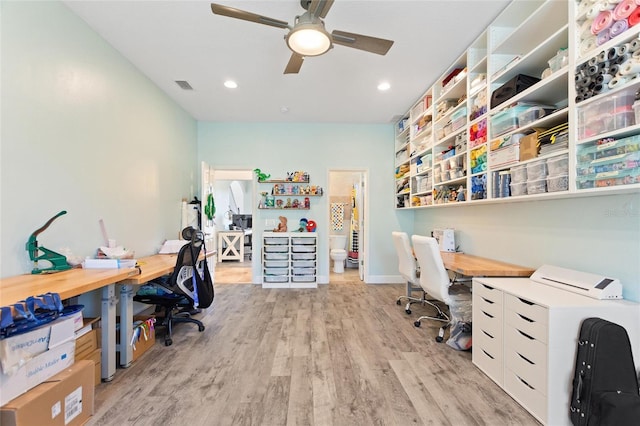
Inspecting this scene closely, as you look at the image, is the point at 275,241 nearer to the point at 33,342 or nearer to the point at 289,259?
the point at 289,259

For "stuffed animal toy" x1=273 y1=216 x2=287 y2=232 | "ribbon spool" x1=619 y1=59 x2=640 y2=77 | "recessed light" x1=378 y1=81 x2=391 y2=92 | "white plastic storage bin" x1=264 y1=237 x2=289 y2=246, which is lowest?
"white plastic storage bin" x1=264 y1=237 x2=289 y2=246

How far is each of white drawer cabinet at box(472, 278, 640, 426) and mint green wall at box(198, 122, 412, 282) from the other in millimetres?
3067

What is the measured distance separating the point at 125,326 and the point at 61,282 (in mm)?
695

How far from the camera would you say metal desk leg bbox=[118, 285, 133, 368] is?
7.20 feet

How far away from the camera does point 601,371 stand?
1.43 metres

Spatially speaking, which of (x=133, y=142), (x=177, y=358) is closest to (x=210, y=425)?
(x=177, y=358)

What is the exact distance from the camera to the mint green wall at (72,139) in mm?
1838

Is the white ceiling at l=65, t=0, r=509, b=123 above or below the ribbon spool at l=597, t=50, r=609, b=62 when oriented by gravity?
above

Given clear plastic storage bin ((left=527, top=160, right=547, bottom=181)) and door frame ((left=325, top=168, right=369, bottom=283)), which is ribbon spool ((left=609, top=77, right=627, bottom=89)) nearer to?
clear plastic storage bin ((left=527, top=160, right=547, bottom=181))

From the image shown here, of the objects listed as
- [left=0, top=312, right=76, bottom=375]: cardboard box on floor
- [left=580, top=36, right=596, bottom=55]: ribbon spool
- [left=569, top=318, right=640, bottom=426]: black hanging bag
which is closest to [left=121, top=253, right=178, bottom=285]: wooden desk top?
[left=0, top=312, right=76, bottom=375]: cardboard box on floor

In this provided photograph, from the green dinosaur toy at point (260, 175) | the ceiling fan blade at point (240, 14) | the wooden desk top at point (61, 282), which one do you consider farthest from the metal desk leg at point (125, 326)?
the green dinosaur toy at point (260, 175)

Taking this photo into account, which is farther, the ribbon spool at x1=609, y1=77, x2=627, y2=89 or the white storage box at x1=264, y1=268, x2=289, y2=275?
the white storage box at x1=264, y1=268, x2=289, y2=275

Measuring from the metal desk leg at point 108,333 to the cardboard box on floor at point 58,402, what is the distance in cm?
40

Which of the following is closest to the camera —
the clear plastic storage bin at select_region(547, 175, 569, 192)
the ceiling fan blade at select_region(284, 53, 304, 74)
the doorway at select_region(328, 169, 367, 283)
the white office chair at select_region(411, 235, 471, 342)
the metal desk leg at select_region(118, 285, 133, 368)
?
the clear plastic storage bin at select_region(547, 175, 569, 192)
